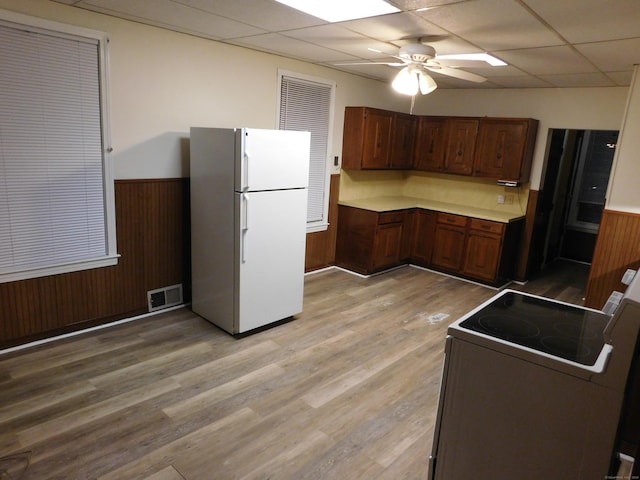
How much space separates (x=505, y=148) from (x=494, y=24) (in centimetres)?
289

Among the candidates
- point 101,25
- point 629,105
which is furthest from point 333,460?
point 629,105

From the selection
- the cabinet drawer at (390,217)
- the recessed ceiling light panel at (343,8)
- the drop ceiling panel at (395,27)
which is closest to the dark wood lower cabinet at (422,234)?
the cabinet drawer at (390,217)

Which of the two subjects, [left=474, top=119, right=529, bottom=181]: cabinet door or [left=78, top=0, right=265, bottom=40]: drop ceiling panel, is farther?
[left=474, top=119, right=529, bottom=181]: cabinet door

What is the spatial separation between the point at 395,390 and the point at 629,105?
3136 mm

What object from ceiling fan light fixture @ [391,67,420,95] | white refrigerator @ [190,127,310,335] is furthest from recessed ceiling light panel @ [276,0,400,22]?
white refrigerator @ [190,127,310,335]

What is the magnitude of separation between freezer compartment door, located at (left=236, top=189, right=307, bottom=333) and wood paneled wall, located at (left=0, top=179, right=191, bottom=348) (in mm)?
906

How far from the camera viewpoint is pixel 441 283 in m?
5.38

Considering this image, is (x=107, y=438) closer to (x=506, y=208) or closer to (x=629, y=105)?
(x=629, y=105)

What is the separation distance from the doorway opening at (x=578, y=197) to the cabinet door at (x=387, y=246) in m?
2.07

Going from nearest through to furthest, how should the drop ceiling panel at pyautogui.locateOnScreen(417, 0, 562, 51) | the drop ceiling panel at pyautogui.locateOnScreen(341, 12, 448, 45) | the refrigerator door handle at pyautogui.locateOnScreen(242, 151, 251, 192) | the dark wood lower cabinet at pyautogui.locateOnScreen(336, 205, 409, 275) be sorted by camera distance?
the drop ceiling panel at pyautogui.locateOnScreen(417, 0, 562, 51), the drop ceiling panel at pyautogui.locateOnScreen(341, 12, 448, 45), the refrigerator door handle at pyautogui.locateOnScreen(242, 151, 251, 192), the dark wood lower cabinet at pyautogui.locateOnScreen(336, 205, 409, 275)

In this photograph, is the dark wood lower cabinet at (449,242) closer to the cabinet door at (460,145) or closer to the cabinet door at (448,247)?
the cabinet door at (448,247)

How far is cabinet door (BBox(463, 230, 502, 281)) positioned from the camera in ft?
17.0

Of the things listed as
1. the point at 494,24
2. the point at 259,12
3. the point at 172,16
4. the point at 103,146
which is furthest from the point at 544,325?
the point at 103,146

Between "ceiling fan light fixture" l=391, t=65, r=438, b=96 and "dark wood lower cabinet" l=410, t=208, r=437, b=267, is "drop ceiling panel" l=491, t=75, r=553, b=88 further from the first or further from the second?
"ceiling fan light fixture" l=391, t=65, r=438, b=96
